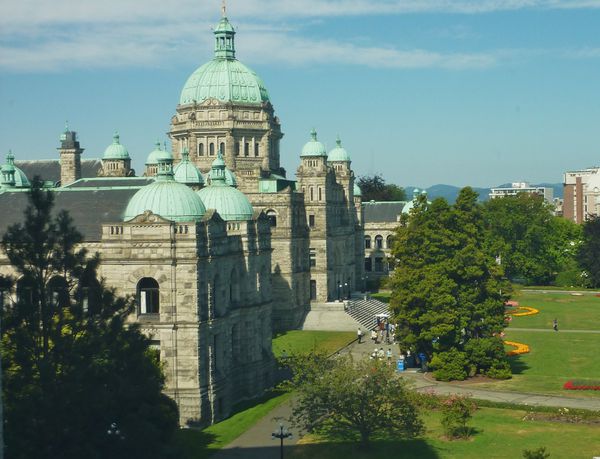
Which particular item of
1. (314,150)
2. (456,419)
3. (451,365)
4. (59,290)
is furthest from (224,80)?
(59,290)

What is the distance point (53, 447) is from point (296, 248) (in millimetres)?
63316

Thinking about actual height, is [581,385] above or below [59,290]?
below

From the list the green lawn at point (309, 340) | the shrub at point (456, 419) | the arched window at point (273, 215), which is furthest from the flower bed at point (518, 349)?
the arched window at point (273, 215)

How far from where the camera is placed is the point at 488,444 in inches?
2067

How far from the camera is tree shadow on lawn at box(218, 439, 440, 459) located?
50844 millimetres

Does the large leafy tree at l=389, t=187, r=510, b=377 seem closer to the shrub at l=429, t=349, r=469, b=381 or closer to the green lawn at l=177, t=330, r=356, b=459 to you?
the shrub at l=429, t=349, r=469, b=381

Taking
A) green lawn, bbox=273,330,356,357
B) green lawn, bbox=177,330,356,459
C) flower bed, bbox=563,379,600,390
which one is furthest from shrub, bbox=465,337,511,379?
green lawn, bbox=273,330,356,357

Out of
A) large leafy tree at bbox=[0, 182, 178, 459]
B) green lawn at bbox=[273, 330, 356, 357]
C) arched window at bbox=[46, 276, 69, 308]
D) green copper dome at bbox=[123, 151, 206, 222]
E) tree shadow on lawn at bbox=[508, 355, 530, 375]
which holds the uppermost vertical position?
green copper dome at bbox=[123, 151, 206, 222]

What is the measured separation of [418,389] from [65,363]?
102ft

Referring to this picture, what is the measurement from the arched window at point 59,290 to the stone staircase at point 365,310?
56.2m

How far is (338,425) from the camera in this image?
5234 centimetres

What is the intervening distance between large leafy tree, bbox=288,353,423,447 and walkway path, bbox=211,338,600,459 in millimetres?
2571

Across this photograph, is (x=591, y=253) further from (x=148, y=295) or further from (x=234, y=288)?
(x=148, y=295)

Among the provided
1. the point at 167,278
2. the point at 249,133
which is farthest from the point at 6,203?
the point at 249,133
